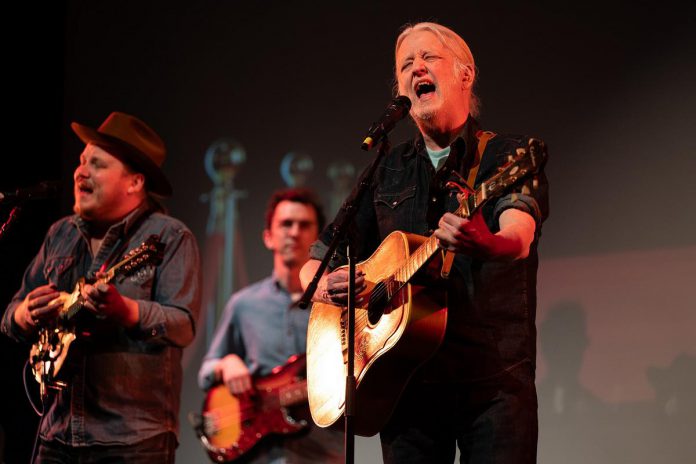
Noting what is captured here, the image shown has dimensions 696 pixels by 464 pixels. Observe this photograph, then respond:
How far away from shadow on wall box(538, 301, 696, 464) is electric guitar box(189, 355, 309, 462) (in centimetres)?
142

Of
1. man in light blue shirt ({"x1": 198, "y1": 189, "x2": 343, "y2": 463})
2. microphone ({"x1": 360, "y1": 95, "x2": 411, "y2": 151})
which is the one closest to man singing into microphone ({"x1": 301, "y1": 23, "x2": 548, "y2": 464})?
microphone ({"x1": 360, "y1": 95, "x2": 411, "y2": 151})

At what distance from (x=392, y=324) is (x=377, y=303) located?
0.60 feet

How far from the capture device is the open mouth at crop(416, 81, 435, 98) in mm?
3002

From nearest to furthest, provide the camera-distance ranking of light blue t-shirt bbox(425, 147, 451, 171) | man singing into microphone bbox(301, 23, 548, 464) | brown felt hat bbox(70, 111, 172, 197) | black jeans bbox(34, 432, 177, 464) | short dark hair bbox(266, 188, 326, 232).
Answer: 1. man singing into microphone bbox(301, 23, 548, 464)
2. light blue t-shirt bbox(425, 147, 451, 171)
3. black jeans bbox(34, 432, 177, 464)
4. brown felt hat bbox(70, 111, 172, 197)
5. short dark hair bbox(266, 188, 326, 232)

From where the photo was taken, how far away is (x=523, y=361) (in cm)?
258

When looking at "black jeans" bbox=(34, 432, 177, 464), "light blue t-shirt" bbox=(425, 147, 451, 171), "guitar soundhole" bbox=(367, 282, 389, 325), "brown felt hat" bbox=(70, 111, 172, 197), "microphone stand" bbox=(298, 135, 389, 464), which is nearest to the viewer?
"microphone stand" bbox=(298, 135, 389, 464)

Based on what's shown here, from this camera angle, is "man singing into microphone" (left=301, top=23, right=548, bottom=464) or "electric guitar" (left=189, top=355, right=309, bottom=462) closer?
"man singing into microphone" (left=301, top=23, right=548, bottom=464)

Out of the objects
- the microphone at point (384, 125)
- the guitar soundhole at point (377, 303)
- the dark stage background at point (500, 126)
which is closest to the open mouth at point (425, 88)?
the microphone at point (384, 125)

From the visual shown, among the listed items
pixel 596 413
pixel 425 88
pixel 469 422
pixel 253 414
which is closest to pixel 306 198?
pixel 253 414

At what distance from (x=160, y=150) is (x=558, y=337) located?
88.7 inches

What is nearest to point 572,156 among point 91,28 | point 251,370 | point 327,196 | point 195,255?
point 327,196

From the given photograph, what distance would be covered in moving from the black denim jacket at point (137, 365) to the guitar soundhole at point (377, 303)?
1.13 m

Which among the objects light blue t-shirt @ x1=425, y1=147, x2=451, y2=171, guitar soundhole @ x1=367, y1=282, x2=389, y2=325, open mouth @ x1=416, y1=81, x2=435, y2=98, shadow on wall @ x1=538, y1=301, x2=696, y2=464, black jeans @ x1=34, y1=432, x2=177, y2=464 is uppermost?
open mouth @ x1=416, y1=81, x2=435, y2=98

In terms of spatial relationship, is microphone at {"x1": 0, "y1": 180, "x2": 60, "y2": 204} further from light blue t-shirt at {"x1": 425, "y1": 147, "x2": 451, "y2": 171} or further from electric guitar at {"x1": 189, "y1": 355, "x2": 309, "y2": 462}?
electric guitar at {"x1": 189, "y1": 355, "x2": 309, "y2": 462}
